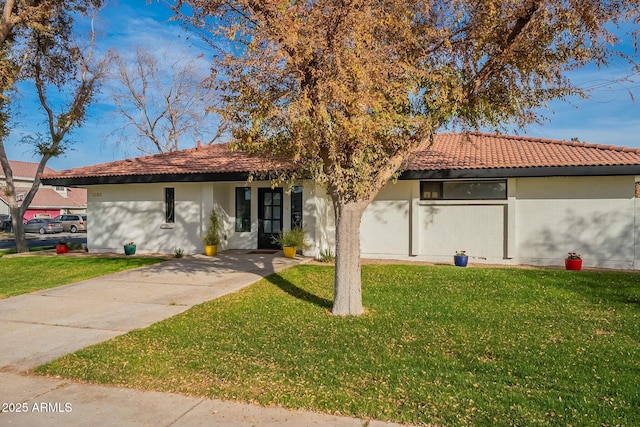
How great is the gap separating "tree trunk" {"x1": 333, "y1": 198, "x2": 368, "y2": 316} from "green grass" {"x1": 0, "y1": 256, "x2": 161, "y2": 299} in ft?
21.6

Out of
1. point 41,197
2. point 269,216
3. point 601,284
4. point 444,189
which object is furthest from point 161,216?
point 41,197

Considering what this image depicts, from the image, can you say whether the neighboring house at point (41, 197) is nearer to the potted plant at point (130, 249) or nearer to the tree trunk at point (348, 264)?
the potted plant at point (130, 249)

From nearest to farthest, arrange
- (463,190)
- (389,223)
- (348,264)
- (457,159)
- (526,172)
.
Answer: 1. (348,264)
2. (526,172)
3. (463,190)
4. (457,159)
5. (389,223)

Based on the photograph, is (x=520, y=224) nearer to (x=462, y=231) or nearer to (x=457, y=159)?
(x=462, y=231)

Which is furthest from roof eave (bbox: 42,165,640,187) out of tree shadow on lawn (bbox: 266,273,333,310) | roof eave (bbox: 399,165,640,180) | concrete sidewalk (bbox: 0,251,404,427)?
tree shadow on lawn (bbox: 266,273,333,310)

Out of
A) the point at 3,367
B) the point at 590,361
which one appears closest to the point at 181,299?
the point at 3,367

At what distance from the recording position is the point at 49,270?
1224 centimetres

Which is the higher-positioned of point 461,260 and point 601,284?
point 461,260

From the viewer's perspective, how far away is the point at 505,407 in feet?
12.5

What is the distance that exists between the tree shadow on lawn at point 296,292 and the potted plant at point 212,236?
4373 millimetres

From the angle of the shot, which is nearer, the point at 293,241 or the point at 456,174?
the point at 456,174

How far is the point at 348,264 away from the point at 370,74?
9.48ft

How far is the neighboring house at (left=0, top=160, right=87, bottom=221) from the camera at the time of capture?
146ft

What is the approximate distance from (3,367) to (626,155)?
1388 cm
